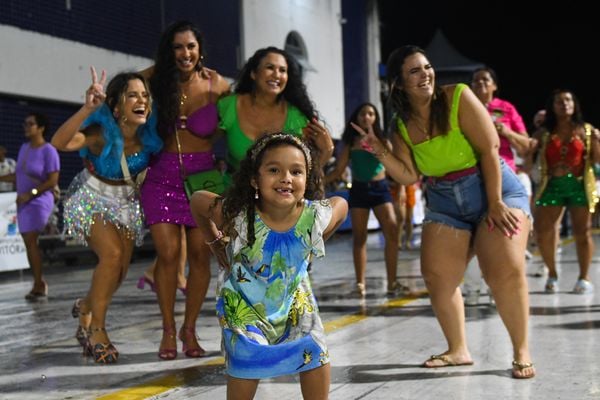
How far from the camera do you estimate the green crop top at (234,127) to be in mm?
5375

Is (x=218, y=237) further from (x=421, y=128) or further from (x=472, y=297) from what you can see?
(x=472, y=297)

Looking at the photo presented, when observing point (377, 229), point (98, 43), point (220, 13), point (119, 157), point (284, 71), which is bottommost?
point (377, 229)

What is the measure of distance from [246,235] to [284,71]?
1.98 m

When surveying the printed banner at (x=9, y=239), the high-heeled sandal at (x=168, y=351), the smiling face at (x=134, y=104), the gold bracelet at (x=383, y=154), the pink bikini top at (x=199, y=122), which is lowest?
the high-heeled sandal at (x=168, y=351)

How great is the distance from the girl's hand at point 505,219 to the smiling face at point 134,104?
2.08 meters

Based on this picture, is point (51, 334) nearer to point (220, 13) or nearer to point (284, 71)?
point (284, 71)

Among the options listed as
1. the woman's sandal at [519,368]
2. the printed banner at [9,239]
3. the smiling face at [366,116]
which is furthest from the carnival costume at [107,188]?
the printed banner at [9,239]

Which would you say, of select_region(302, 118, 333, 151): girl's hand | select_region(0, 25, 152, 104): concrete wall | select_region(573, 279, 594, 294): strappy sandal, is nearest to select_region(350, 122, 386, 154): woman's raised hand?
select_region(302, 118, 333, 151): girl's hand

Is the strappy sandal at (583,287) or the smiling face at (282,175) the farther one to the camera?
the strappy sandal at (583,287)

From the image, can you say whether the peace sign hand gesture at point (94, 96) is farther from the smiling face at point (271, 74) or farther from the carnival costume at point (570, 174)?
the carnival costume at point (570, 174)

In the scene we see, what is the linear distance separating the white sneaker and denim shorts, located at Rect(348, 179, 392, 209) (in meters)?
1.46

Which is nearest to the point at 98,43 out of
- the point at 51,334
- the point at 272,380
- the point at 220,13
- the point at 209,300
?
the point at 220,13

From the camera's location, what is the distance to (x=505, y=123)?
720 centimetres

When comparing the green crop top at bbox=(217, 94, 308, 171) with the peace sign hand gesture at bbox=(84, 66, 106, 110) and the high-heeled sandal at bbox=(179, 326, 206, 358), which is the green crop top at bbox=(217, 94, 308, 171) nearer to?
the peace sign hand gesture at bbox=(84, 66, 106, 110)
